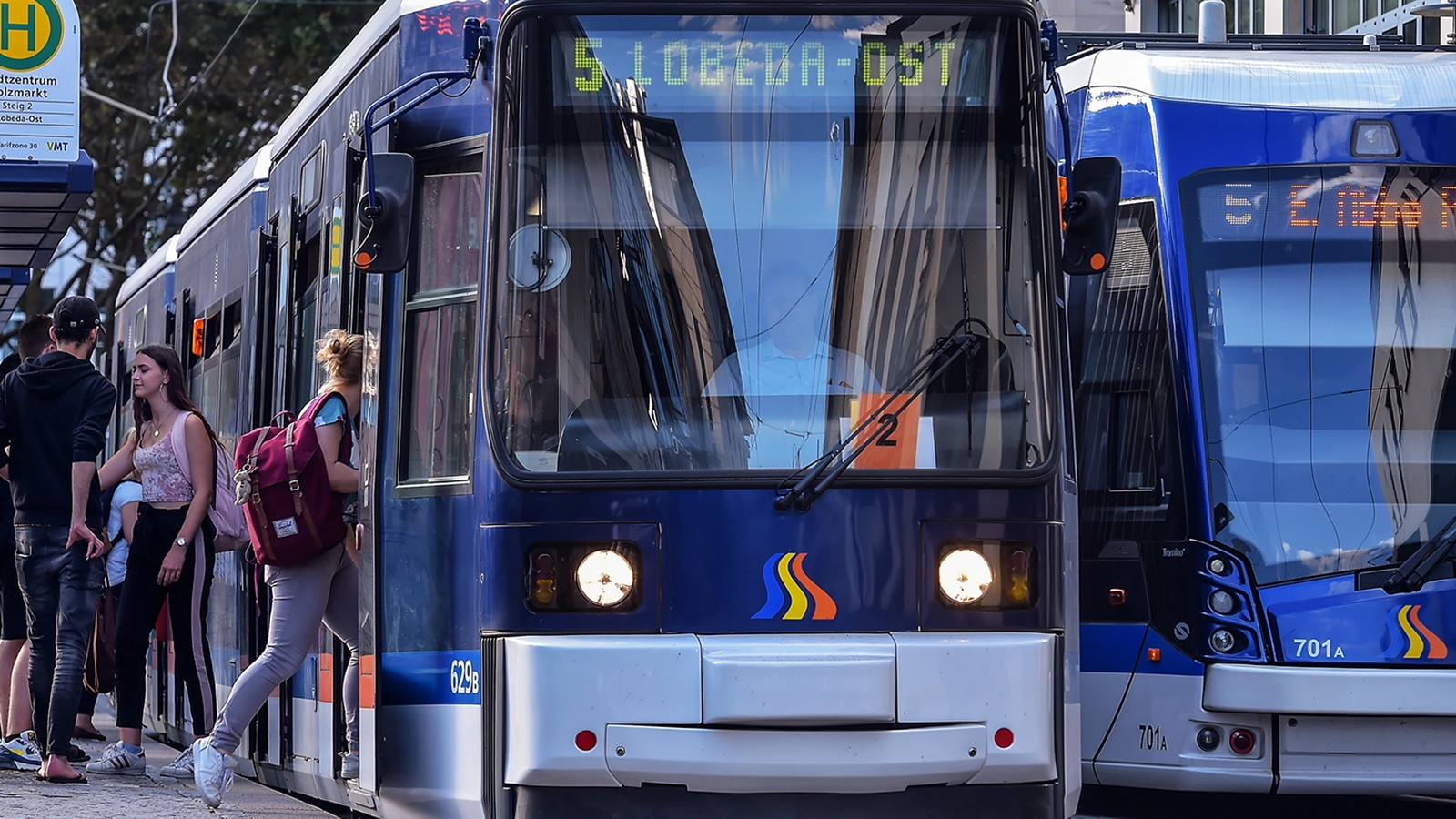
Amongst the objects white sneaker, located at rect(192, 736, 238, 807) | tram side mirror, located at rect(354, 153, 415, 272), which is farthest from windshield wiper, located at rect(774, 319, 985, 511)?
white sneaker, located at rect(192, 736, 238, 807)

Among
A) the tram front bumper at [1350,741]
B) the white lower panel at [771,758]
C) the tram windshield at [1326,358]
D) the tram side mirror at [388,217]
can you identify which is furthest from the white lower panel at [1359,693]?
the tram side mirror at [388,217]

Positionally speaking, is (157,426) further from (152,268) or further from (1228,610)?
(152,268)

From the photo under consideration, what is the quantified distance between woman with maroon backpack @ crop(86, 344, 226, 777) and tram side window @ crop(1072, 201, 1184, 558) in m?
3.69

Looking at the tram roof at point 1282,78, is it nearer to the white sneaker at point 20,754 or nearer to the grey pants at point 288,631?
the grey pants at point 288,631

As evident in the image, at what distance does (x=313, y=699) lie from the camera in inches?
315

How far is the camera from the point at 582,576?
228 inches

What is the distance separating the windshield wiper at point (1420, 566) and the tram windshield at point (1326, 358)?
0.26ft

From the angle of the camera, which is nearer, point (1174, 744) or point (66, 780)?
point (1174, 744)

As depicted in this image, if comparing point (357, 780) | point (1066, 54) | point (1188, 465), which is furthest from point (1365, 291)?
point (357, 780)

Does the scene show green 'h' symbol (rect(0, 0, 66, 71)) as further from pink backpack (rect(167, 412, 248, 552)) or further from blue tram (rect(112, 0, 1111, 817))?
blue tram (rect(112, 0, 1111, 817))

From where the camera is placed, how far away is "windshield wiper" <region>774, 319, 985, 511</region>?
5.75m

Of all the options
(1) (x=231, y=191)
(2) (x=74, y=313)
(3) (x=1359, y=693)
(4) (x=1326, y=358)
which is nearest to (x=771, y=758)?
(3) (x=1359, y=693)

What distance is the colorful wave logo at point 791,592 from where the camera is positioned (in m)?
5.77

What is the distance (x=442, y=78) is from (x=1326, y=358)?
3.88 m
